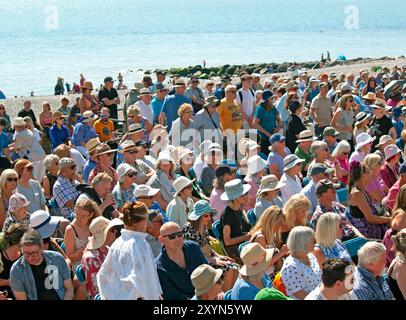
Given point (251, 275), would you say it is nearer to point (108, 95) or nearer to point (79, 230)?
point (79, 230)

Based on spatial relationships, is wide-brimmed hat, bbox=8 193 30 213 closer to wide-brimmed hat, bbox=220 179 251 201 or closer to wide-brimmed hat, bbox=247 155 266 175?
wide-brimmed hat, bbox=220 179 251 201

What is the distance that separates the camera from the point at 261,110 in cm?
1305

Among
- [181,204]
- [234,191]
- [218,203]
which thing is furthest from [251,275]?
[218,203]

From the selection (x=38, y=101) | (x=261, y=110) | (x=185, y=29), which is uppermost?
(x=261, y=110)

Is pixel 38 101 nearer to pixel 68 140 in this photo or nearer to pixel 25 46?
pixel 68 140

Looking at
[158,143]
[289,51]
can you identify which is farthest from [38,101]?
[289,51]

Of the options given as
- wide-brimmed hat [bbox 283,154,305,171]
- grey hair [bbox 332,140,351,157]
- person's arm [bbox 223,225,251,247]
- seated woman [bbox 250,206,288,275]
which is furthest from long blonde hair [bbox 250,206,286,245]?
grey hair [bbox 332,140,351,157]

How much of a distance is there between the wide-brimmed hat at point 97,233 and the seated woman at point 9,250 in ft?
1.94

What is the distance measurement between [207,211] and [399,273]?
188 cm

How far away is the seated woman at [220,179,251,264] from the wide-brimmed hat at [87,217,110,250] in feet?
4.59

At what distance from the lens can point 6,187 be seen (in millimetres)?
8562

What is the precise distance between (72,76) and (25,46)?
52.0m

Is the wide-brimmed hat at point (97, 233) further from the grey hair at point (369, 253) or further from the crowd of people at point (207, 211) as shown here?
the grey hair at point (369, 253)

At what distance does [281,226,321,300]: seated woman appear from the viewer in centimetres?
623
